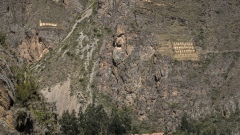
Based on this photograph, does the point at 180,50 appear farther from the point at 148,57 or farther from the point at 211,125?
the point at 211,125

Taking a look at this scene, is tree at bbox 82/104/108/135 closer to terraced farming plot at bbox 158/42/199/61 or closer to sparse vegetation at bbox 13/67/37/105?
terraced farming plot at bbox 158/42/199/61

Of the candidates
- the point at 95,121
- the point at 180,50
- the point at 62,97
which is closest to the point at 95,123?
the point at 95,121

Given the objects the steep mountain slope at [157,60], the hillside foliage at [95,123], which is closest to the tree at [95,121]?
the hillside foliage at [95,123]

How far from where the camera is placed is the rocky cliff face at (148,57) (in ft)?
302

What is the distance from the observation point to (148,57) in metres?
95.4

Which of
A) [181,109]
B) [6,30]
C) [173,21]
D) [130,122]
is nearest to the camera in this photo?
[130,122]

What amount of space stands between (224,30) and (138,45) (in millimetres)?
21078

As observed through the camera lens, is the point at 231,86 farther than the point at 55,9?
No

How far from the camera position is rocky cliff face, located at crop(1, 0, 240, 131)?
92000 millimetres

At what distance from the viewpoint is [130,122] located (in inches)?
3292

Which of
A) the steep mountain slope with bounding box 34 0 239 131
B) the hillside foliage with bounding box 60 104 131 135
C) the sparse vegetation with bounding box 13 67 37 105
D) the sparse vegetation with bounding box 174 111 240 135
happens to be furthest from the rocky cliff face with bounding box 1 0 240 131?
the sparse vegetation with bounding box 13 67 37 105

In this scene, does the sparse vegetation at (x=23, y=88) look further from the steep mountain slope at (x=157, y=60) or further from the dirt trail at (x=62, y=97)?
the dirt trail at (x=62, y=97)

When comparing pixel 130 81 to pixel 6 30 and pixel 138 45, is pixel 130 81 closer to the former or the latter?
pixel 138 45

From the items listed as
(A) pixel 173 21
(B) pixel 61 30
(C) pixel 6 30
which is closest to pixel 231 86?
(A) pixel 173 21
